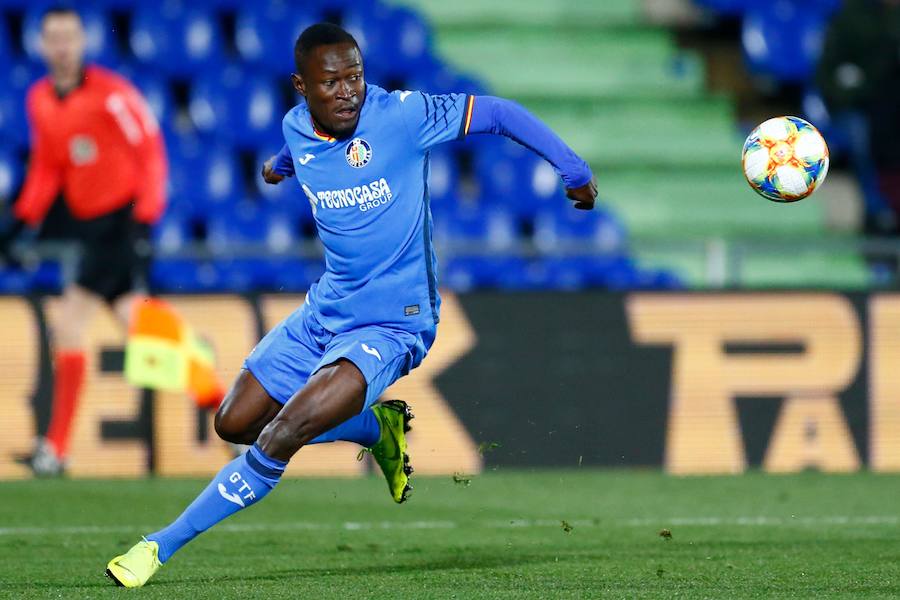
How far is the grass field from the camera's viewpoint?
5.67 m

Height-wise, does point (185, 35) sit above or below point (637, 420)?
above

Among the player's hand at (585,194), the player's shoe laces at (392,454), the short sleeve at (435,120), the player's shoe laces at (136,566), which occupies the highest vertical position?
the short sleeve at (435,120)

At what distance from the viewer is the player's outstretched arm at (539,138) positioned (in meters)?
5.89

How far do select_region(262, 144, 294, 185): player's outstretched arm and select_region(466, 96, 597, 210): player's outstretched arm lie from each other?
0.83 meters

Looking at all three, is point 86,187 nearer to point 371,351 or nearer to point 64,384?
point 64,384

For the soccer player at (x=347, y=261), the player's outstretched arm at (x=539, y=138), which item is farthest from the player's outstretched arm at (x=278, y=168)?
the player's outstretched arm at (x=539, y=138)

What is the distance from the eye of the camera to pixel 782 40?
14.7 meters

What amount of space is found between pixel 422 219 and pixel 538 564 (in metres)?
1.37

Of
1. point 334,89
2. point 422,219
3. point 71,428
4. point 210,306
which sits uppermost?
point 334,89

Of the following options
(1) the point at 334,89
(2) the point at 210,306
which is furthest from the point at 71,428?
(1) the point at 334,89

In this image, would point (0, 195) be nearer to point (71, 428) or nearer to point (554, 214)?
point (71, 428)

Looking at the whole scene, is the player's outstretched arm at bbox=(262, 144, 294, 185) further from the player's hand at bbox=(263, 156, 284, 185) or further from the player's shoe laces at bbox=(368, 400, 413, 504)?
the player's shoe laces at bbox=(368, 400, 413, 504)

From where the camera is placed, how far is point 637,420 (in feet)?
34.2

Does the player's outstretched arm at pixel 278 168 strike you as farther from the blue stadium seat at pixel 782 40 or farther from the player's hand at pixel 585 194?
the blue stadium seat at pixel 782 40
